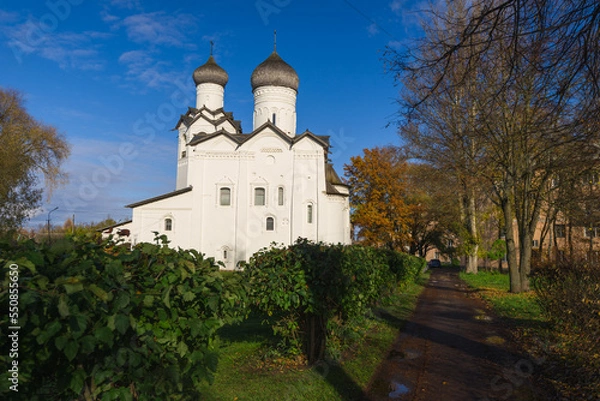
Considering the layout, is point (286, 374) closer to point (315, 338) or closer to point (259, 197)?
point (315, 338)

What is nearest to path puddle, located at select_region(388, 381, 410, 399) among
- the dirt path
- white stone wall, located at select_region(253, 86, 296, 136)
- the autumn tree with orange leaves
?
the dirt path

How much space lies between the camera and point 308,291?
5.75 metres

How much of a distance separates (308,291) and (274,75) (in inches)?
1232

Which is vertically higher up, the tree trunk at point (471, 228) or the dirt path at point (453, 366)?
the tree trunk at point (471, 228)

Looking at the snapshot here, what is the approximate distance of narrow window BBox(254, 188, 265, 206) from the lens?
31688 millimetres

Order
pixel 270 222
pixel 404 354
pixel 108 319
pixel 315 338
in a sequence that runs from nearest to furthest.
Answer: pixel 108 319, pixel 315 338, pixel 404 354, pixel 270 222

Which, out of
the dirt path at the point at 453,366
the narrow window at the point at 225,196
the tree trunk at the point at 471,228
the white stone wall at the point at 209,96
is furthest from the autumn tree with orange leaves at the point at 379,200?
the dirt path at the point at 453,366

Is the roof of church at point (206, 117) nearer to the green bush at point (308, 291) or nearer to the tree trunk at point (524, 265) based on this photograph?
the tree trunk at point (524, 265)

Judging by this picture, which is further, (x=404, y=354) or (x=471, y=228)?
(x=471, y=228)

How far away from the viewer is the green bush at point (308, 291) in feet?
18.7

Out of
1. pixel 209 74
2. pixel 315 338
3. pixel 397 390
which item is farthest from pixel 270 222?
pixel 397 390

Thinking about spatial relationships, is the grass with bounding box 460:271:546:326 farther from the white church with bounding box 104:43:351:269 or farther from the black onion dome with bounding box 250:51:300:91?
the black onion dome with bounding box 250:51:300:91

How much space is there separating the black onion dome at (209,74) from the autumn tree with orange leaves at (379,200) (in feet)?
45.0

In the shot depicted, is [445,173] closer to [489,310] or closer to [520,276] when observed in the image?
[520,276]
